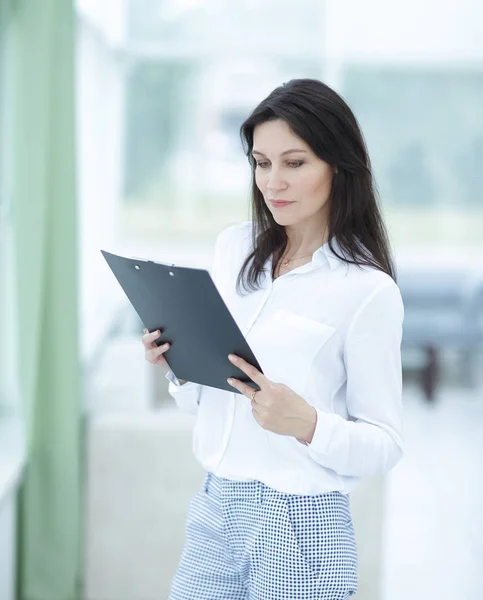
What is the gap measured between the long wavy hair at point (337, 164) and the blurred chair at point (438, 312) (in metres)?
4.56

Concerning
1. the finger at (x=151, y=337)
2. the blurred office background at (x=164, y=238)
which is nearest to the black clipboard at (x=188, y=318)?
the finger at (x=151, y=337)

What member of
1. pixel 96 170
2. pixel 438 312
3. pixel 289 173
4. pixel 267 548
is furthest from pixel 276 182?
pixel 438 312

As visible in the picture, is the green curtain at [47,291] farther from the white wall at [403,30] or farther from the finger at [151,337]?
the white wall at [403,30]

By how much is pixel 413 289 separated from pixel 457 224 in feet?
4.63

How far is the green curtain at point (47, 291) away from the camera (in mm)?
2426

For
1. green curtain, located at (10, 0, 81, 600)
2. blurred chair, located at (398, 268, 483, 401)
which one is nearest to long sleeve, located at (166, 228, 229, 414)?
green curtain, located at (10, 0, 81, 600)

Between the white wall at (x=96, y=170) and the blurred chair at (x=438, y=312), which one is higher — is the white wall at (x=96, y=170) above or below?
above

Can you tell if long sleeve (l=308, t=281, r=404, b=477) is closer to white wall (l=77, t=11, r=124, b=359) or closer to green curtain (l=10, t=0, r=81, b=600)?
green curtain (l=10, t=0, r=81, b=600)

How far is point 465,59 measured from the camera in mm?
7121

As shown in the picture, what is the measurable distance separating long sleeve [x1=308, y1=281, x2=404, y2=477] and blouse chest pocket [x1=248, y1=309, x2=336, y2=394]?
0.05 m

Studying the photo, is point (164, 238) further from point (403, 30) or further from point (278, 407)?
point (278, 407)

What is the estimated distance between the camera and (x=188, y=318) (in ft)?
4.55

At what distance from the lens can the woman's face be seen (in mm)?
1425

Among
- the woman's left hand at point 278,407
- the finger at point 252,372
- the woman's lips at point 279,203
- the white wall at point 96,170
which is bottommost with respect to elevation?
the woman's left hand at point 278,407
